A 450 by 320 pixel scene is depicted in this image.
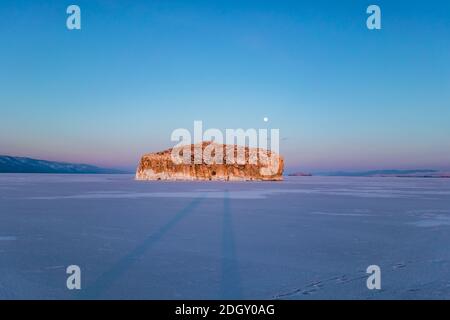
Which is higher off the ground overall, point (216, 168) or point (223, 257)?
point (216, 168)

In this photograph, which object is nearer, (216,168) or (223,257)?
(223,257)

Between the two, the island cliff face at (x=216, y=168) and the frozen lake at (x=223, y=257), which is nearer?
the frozen lake at (x=223, y=257)

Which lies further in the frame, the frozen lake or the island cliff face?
the island cliff face

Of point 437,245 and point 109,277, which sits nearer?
point 109,277
